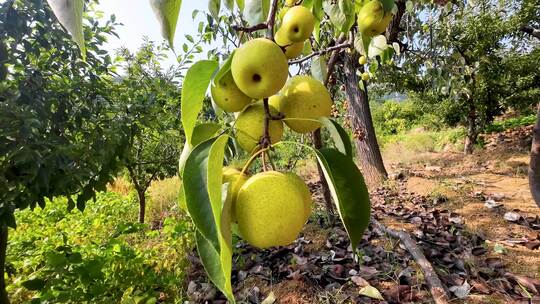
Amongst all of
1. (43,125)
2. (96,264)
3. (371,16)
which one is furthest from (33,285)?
(371,16)

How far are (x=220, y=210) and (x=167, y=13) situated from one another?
0.78 feet

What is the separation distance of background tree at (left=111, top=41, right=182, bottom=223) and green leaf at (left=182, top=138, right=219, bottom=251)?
2413 millimetres

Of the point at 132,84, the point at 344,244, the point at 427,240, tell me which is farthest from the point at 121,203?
the point at 427,240

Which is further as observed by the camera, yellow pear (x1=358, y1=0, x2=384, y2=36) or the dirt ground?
the dirt ground

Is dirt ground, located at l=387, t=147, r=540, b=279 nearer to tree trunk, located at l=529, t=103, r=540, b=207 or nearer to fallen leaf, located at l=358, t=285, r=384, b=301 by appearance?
tree trunk, located at l=529, t=103, r=540, b=207

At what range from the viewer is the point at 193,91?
0.50 metres

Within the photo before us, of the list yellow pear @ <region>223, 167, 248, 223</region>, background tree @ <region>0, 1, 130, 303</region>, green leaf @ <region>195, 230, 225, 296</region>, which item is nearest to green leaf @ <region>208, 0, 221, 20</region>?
yellow pear @ <region>223, 167, 248, 223</region>

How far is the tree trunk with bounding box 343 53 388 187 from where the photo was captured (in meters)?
4.90

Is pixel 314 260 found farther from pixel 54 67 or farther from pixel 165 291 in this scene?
pixel 54 67

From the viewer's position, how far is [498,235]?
252 centimetres

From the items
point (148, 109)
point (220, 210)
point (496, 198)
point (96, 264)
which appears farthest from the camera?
point (496, 198)

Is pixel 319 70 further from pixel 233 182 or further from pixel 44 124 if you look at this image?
pixel 44 124

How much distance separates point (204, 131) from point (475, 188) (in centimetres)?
440

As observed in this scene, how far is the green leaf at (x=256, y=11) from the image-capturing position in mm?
659
